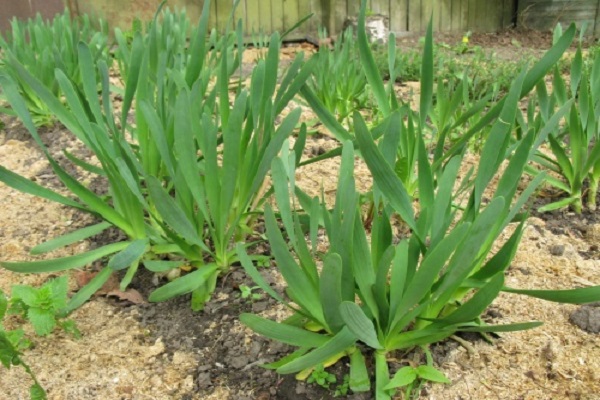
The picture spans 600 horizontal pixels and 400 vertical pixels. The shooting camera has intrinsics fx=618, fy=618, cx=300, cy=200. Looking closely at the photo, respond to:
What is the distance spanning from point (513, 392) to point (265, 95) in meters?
0.79

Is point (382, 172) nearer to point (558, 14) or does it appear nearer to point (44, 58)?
point (44, 58)

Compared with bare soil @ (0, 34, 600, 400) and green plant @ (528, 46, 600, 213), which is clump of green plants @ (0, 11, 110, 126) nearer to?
bare soil @ (0, 34, 600, 400)

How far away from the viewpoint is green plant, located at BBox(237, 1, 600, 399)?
3.07ft

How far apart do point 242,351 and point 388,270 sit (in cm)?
40

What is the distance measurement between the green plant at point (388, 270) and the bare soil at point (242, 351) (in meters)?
0.07

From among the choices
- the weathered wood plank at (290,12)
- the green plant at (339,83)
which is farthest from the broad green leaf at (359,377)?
the weathered wood plank at (290,12)

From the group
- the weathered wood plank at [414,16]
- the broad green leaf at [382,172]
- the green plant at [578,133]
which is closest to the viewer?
the broad green leaf at [382,172]

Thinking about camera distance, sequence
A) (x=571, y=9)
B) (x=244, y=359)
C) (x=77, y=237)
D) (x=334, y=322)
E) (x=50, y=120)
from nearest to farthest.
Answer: (x=334, y=322)
(x=244, y=359)
(x=77, y=237)
(x=50, y=120)
(x=571, y=9)

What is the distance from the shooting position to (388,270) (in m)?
0.99

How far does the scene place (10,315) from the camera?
1365mm

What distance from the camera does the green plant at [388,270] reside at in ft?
3.07

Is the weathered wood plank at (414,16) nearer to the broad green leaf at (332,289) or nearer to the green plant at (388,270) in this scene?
the green plant at (388,270)

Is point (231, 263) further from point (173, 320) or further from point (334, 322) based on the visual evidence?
point (334, 322)

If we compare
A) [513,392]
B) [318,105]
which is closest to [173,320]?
[318,105]
